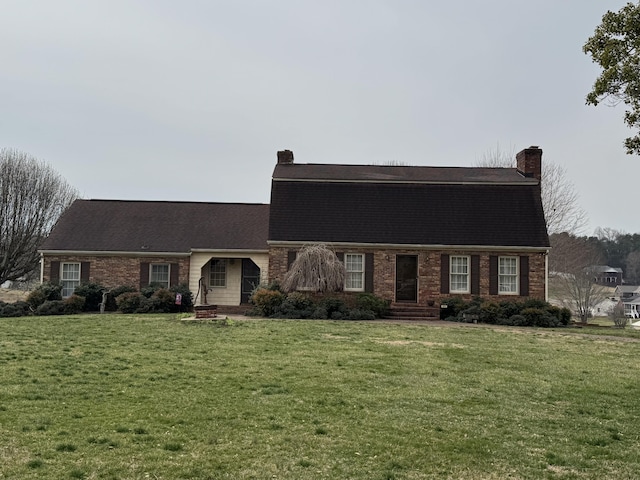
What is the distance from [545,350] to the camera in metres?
14.9

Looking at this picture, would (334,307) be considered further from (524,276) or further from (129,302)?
(524,276)

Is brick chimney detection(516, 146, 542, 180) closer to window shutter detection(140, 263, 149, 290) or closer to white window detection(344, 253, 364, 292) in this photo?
white window detection(344, 253, 364, 292)

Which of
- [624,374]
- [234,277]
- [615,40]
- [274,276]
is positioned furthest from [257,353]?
[234,277]

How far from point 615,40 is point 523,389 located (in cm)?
567

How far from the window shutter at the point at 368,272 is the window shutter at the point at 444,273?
2989 mm

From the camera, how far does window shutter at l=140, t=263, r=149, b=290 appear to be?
26.9 metres

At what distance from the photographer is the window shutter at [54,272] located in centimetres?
2675

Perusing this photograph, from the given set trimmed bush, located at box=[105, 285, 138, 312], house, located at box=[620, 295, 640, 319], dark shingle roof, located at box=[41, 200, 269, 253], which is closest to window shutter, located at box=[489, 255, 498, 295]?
dark shingle roof, located at box=[41, 200, 269, 253]

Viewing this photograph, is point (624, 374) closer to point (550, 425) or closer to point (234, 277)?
Answer: point (550, 425)

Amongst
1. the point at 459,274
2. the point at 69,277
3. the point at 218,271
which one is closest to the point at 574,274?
the point at 459,274

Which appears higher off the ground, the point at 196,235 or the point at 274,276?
the point at 196,235

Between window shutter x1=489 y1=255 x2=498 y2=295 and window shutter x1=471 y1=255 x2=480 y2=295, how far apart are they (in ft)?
1.71

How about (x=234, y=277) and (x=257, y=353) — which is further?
(x=234, y=277)

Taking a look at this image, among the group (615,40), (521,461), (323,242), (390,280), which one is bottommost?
(521,461)
